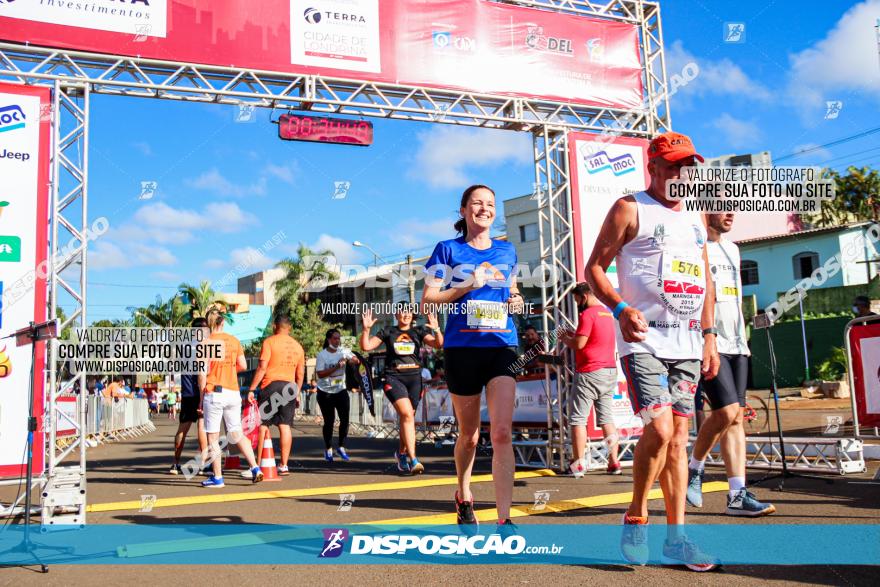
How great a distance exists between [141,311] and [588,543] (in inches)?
2326

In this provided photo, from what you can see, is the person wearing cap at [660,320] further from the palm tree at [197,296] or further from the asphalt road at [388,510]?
the palm tree at [197,296]

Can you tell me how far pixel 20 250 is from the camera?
6.59 metres

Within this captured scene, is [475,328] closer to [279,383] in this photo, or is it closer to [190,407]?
[279,383]

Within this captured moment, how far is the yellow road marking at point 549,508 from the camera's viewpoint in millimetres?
5336

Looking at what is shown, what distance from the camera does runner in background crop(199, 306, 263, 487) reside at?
8539 mm

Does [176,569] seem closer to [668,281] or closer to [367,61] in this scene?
[668,281]

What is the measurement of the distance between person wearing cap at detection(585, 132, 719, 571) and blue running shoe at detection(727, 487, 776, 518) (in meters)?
1.59

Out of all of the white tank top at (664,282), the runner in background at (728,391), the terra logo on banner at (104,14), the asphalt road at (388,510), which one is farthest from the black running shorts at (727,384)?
the terra logo on banner at (104,14)

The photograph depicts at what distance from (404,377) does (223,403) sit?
2223mm

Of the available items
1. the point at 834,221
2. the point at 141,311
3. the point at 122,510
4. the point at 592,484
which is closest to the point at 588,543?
the point at 592,484

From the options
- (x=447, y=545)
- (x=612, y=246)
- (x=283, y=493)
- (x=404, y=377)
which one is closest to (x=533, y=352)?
(x=404, y=377)

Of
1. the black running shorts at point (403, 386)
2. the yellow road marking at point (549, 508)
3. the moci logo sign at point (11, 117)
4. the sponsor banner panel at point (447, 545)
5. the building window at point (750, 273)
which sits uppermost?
the building window at point (750, 273)

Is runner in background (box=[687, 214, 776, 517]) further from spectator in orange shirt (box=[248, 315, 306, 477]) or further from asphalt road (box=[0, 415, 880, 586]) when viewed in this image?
spectator in orange shirt (box=[248, 315, 306, 477])

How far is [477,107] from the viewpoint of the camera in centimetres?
938
